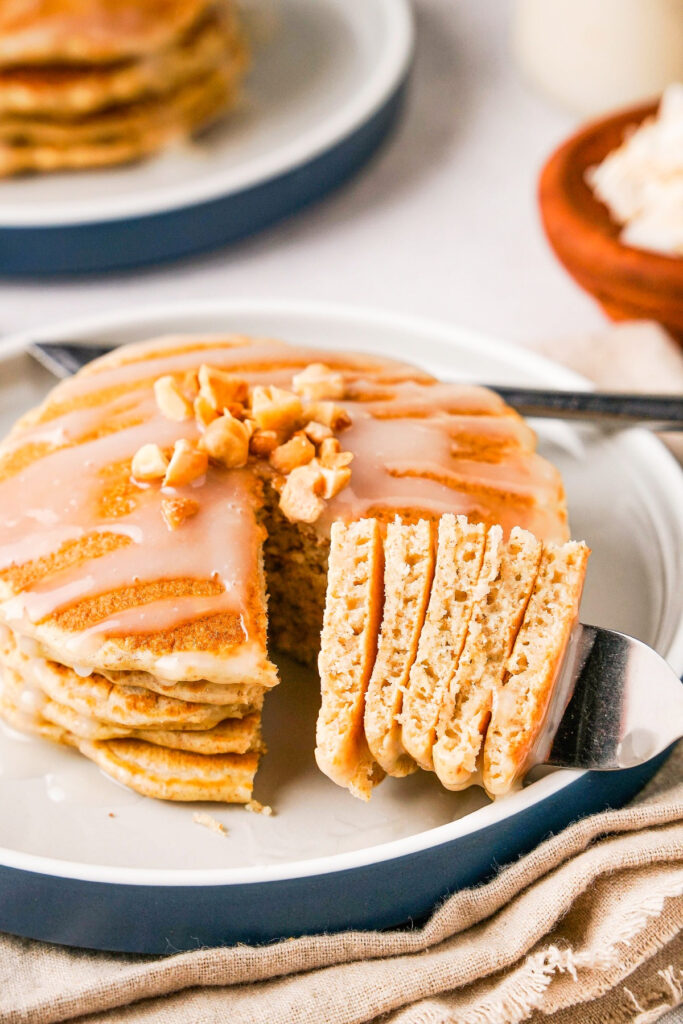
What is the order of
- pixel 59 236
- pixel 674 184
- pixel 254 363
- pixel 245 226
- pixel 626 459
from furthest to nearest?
pixel 245 226
pixel 59 236
pixel 674 184
pixel 626 459
pixel 254 363

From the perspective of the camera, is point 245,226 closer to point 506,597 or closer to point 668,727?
point 506,597

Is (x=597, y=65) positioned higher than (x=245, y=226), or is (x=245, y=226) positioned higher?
(x=597, y=65)

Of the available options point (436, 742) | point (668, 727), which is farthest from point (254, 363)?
point (668, 727)

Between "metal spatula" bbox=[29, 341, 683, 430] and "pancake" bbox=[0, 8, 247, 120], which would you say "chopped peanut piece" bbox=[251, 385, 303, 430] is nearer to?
"metal spatula" bbox=[29, 341, 683, 430]

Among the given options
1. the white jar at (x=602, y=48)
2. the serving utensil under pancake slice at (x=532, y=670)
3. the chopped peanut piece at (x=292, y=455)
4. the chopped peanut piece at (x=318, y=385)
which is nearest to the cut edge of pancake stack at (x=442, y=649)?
the serving utensil under pancake slice at (x=532, y=670)

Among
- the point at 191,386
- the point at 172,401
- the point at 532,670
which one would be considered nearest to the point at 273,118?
the point at 191,386

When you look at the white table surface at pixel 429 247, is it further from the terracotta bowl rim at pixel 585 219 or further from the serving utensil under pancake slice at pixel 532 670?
the serving utensil under pancake slice at pixel 532 670
